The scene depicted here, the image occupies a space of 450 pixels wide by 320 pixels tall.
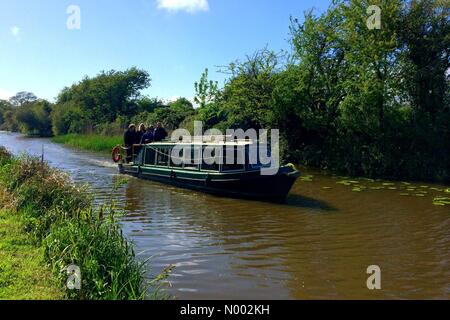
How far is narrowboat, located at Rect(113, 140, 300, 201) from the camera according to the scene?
13156 millimetres

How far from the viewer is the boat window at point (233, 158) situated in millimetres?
13516

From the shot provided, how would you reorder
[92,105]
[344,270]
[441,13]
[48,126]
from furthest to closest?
[48,126] < [92,105] < [441,13] < [344,270]

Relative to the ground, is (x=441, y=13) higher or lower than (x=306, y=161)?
higher

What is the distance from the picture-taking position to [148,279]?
6.62m

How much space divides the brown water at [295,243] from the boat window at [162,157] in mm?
2105

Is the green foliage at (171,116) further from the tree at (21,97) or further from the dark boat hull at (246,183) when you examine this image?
the tree at (21,97)

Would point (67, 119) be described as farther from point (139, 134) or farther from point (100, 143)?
point (139, 134)

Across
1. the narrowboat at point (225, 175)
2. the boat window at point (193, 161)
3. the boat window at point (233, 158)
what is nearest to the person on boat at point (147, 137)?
the narrowboat at point (225, 175)

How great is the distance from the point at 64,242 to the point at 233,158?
25.7 ft

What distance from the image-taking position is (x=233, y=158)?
539 inches

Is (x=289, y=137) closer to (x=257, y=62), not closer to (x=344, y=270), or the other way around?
(x=257, y=62)

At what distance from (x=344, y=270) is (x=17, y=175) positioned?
789cm

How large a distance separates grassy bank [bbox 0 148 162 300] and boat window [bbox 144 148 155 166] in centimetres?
762
